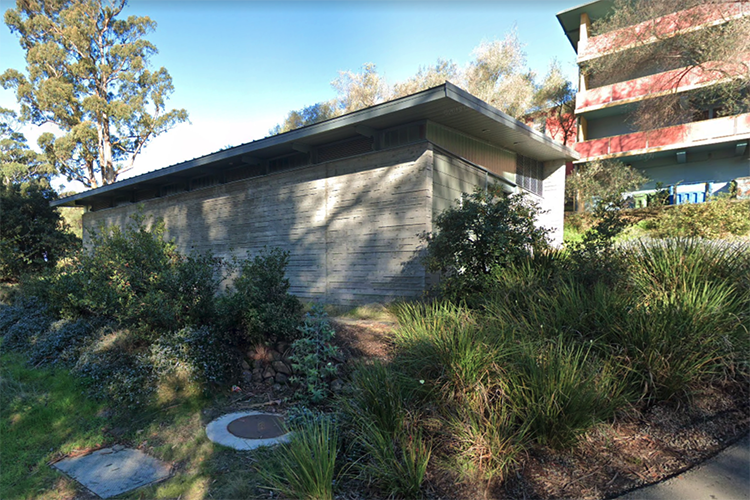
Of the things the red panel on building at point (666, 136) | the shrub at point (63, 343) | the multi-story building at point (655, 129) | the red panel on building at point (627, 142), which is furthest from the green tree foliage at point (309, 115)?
the shrub at point (63, 343)

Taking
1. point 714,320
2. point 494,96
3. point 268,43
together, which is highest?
point 494,96

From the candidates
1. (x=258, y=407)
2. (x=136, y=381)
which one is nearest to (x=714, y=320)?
(x=258, y=407)

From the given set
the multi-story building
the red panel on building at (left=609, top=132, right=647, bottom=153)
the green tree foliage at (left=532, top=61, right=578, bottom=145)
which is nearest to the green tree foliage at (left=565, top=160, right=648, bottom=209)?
the red panel on building at (left=609, top=132, right=647, bottom=153)

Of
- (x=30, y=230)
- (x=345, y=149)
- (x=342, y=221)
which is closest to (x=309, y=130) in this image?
(x=345, y=149)

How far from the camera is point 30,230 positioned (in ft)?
46.1

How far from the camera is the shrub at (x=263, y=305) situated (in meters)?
4.75

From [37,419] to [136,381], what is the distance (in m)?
0.87

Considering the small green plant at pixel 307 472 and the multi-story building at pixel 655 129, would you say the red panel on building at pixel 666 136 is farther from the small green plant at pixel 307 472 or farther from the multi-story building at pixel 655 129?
the small green plant at pixel 307 472

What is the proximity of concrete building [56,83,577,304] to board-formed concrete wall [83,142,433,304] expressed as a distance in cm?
2

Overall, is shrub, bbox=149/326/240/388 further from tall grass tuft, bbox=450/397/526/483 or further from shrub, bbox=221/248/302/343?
tall grass tuft, bbox=450/397/526/483

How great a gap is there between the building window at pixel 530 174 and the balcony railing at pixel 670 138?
23.4 ft

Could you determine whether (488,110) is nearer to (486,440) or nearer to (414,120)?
(414,120)

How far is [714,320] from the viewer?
3.08 m

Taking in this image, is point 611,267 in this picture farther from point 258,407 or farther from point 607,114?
point 607,114
